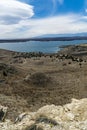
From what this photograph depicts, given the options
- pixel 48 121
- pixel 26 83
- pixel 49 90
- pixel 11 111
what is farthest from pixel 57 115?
pixel 26 83

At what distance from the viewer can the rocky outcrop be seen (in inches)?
540

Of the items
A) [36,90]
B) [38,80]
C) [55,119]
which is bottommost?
[36,90]

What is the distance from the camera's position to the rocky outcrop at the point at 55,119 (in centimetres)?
1371

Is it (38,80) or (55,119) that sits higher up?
(55,119)

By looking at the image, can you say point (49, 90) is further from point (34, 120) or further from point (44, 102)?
point (34, 120)

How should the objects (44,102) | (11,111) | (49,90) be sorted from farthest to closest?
(49,90)
(44,102)
(11,111)

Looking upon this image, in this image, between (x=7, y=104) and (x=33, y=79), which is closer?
(x=7, y=104)

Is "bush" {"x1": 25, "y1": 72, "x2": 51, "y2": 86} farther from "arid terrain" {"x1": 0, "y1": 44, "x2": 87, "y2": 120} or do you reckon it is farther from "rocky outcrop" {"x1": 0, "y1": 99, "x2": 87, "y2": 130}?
"rocky outcrop" {"x1": 0, "y1": 99, "x2": 87, "y2": 130}

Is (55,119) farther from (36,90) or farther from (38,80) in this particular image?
(38,80)

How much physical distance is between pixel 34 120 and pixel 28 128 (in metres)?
1.26

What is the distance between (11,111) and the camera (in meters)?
24.7

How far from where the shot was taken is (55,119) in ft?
48.6

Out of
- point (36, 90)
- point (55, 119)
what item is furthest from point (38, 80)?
point (55, 119)

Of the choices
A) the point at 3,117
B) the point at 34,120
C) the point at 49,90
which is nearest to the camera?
the point at 34,120
